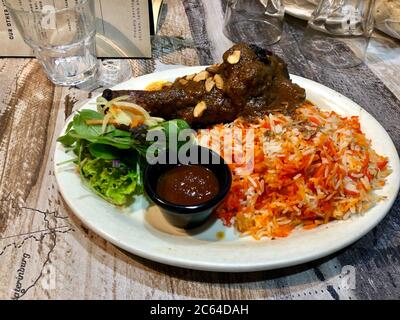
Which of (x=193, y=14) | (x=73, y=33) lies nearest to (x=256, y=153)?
(x=73, y=33)

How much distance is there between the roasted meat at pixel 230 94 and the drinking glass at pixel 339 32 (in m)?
1.29

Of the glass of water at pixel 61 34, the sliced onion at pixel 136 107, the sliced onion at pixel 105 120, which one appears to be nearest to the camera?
the sliced onion at pixel 105 120

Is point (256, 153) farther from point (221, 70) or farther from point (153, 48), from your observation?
point (153, 48)

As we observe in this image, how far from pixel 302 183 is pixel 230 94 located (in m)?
0.78

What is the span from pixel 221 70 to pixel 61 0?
4.58 feet

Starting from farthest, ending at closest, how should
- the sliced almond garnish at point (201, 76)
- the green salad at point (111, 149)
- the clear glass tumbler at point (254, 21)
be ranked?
the clear glass tumbler at point (254, 21) < the sliced almond garnish at point (201, 76) < the green salad at point (111, 149)

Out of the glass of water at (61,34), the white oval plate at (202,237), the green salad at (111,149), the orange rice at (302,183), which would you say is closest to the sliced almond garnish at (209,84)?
the green salad at (111,149)

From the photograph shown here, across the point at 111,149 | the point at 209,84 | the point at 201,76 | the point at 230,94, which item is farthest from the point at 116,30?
the point at 111,149

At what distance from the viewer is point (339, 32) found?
4133 mm

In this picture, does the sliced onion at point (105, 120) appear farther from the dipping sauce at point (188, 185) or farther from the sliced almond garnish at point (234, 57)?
the sliced almond garnish at point (234, 57)

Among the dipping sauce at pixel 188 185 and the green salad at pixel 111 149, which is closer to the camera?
the dipping sauce at pixel 188 185

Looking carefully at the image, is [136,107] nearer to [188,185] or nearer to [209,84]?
[209,84]

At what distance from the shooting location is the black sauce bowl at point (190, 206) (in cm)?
202

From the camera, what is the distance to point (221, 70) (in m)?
2.77
